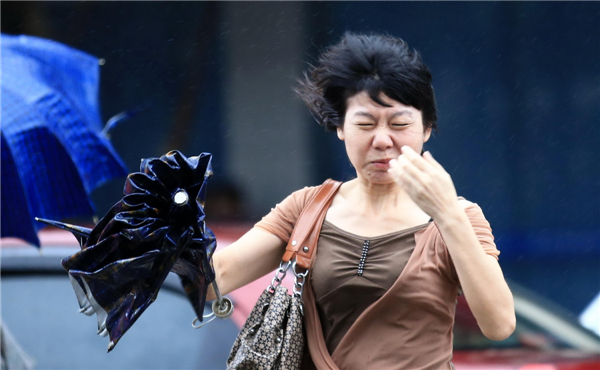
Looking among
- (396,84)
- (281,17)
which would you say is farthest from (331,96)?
(281,17)

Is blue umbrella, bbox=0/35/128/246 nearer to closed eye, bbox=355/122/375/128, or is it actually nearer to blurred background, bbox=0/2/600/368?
closed eye, bbox=355/122/375/128

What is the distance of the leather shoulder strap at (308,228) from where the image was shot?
6.86 ft

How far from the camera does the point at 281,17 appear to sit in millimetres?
6336

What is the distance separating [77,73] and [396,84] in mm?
1974

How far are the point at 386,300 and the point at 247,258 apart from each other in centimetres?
48

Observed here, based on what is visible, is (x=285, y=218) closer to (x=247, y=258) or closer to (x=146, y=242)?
(x=247, y=258)

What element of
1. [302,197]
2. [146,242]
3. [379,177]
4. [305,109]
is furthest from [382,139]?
[305,109]

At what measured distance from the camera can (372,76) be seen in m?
2.09

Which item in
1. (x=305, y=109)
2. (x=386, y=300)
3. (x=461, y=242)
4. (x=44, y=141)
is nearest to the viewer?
(x=461, y=242)

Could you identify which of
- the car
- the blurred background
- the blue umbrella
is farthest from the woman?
the blurred background

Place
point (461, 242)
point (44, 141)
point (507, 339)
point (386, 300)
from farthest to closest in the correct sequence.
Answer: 1. point (507, 339)
2. point (44, 141)
3. point (386, 300)
4. point (461, 242)

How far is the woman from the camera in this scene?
71.9 inches

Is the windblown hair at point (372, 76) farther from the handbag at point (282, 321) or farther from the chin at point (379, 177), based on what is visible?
the handbag at point (282, 321)

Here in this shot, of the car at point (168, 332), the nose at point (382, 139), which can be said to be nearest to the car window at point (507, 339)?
the car at point (168, 332)
